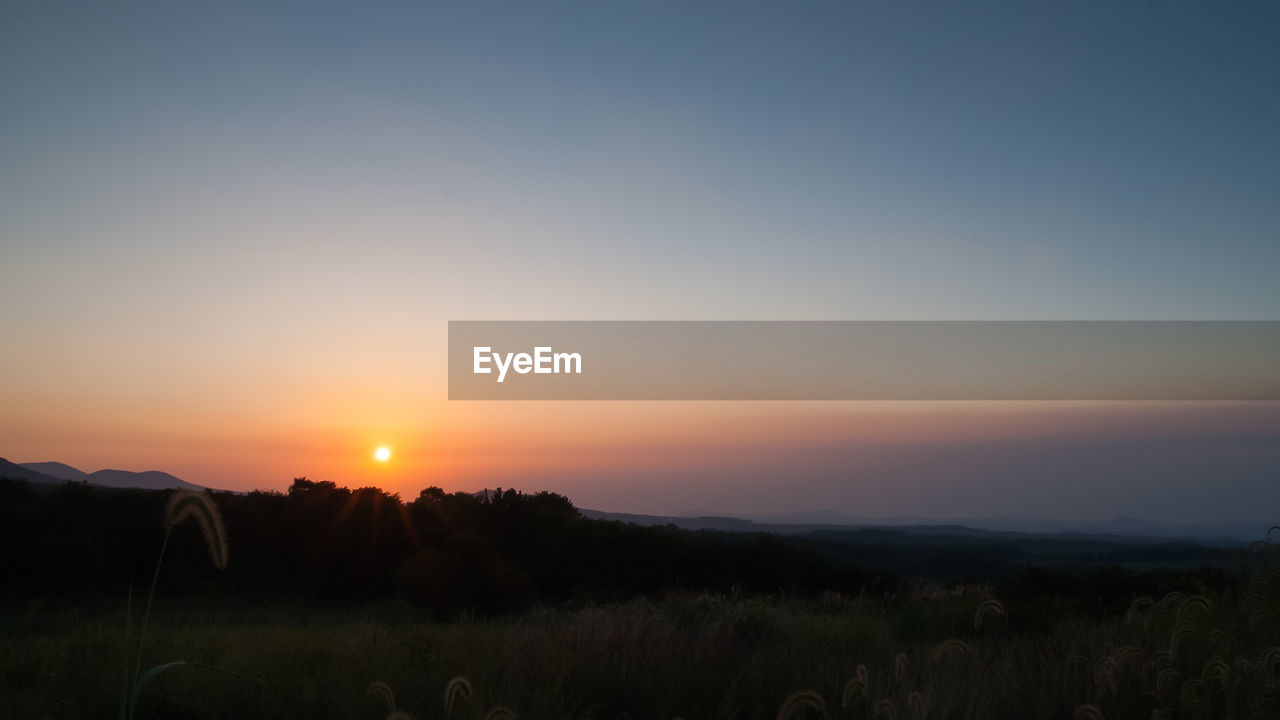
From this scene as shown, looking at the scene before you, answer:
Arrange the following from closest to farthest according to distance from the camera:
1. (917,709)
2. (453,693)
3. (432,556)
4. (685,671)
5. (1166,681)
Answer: (453,693)
(917,709)
(1166,681)
(685,671)
(432,556)

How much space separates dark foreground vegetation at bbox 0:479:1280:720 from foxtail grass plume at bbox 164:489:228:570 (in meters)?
0.54

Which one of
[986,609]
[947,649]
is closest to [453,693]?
[947,649]

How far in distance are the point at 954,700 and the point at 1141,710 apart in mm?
1341

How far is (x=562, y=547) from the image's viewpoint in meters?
23.0

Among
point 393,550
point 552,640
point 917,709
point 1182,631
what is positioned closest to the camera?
point 917,709

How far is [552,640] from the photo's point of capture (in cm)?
701

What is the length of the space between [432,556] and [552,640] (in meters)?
11.1

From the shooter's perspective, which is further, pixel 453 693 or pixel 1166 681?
pixel 1166 681

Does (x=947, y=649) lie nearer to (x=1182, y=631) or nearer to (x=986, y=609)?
(x=1182, y=631)

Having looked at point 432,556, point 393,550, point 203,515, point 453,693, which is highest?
point 203,515

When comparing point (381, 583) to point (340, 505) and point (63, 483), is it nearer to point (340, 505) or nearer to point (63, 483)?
point (340, 505)

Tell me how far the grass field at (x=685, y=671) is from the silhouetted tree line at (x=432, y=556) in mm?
7538

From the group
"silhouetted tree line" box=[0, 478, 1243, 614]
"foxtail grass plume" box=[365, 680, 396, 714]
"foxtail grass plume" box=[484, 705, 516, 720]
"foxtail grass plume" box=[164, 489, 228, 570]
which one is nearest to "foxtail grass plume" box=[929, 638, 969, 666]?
"foxtail grass plume" box=[484, 705, 516, 720]

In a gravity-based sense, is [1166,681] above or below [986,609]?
below
